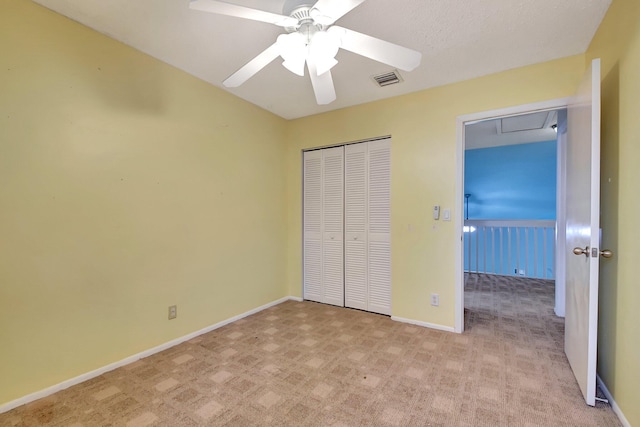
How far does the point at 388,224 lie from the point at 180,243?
210 centimetres

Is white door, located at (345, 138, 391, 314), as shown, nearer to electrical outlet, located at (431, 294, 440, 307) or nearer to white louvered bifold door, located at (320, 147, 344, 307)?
white louvered bifold door, located at (320, 147, 344, 307)

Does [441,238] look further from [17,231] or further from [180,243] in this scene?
[17,231]

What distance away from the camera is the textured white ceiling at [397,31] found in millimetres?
1734

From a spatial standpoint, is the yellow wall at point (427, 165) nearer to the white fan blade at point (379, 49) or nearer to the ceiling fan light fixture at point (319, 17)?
the white fan blade at point (379, 49)

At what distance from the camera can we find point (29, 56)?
172cm

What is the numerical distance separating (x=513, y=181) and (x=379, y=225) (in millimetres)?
3783

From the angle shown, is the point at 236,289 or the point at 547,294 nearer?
the point at 236,289

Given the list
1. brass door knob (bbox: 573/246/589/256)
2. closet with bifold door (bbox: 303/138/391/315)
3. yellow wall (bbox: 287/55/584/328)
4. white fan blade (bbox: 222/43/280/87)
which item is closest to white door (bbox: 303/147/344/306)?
closet with bifold door (bbox: 303/138/391/315)

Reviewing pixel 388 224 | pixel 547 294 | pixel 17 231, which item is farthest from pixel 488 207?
pixel 17 231

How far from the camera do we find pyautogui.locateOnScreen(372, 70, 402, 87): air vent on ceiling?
101 inches

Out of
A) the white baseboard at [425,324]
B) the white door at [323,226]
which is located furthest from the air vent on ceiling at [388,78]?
the white baseboard at [425,324]

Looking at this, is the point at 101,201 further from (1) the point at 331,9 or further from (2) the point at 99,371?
(1) the point at 331,9

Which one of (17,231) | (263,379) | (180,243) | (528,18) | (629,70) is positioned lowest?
(263,379)

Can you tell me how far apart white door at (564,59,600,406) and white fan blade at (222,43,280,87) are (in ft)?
5.88
